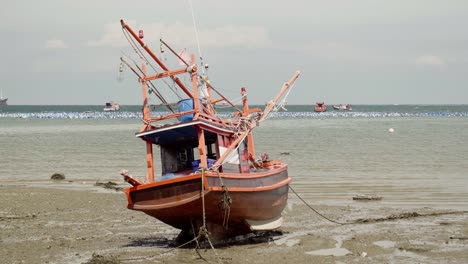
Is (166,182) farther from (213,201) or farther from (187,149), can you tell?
(187,149)

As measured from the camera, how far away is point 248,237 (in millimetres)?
16781

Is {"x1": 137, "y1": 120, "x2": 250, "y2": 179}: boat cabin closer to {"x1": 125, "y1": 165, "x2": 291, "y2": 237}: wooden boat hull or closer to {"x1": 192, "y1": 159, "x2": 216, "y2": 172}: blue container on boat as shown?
{"x1": 192, "y1": 159, "x2": 216, "y2": 172}: blue container on boat

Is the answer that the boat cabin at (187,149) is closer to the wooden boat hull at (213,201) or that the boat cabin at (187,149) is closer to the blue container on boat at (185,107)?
the blue container on boat at (185,107)

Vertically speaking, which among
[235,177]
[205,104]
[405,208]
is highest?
[205,104]

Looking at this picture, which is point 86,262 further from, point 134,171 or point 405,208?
point 134,171

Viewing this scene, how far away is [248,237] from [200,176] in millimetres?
3166

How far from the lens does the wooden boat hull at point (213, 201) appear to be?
47.5 ft

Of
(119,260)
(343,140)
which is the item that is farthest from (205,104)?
(343,140)

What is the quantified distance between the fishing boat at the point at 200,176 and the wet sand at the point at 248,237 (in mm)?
618

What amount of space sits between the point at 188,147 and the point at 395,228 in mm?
5492

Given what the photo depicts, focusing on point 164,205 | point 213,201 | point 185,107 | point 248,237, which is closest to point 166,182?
point 164,205

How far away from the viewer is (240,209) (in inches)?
604

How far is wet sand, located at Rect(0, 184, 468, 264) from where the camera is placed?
14320 millimetres

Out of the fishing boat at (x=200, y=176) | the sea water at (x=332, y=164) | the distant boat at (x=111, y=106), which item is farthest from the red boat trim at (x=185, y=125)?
the distant boat at (x=111, y=106)
